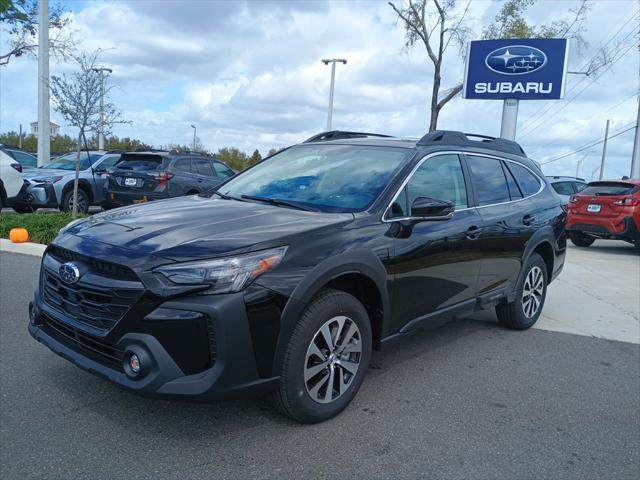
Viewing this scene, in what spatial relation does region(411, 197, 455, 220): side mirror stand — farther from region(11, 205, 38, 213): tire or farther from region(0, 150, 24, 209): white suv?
region(11, 205, 38, 213): tire

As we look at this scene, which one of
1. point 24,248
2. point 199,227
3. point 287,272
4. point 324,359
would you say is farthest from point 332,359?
point 24,248

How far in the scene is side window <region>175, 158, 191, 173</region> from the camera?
12141 millimetres

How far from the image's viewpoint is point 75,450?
288cm

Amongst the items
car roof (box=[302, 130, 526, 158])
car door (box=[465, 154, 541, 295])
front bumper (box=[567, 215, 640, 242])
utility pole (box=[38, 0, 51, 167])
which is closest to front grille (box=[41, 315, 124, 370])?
car roof (box=[302, 130, 526, 158])

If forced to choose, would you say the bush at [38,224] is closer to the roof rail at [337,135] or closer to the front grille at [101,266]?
the roof rail at [337,135]

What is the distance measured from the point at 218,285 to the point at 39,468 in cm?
128

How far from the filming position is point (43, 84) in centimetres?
1611

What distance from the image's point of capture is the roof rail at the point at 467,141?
4.34 metres

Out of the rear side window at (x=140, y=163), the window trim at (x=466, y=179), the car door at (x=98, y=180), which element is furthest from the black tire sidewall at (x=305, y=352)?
the car door at (x=98, y=180)

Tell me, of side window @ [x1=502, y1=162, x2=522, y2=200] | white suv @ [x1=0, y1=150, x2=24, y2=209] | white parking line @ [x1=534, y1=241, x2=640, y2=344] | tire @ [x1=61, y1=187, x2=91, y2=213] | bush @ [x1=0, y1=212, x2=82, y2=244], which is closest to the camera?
side window @ [x1=502, y1=162, x2=522, y2=200]

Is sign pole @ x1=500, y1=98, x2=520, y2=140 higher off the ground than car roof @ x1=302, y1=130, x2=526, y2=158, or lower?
higher

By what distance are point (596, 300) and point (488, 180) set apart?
11.5ft

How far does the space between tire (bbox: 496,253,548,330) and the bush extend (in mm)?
7372

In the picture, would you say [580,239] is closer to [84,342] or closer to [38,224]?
[38,224]
